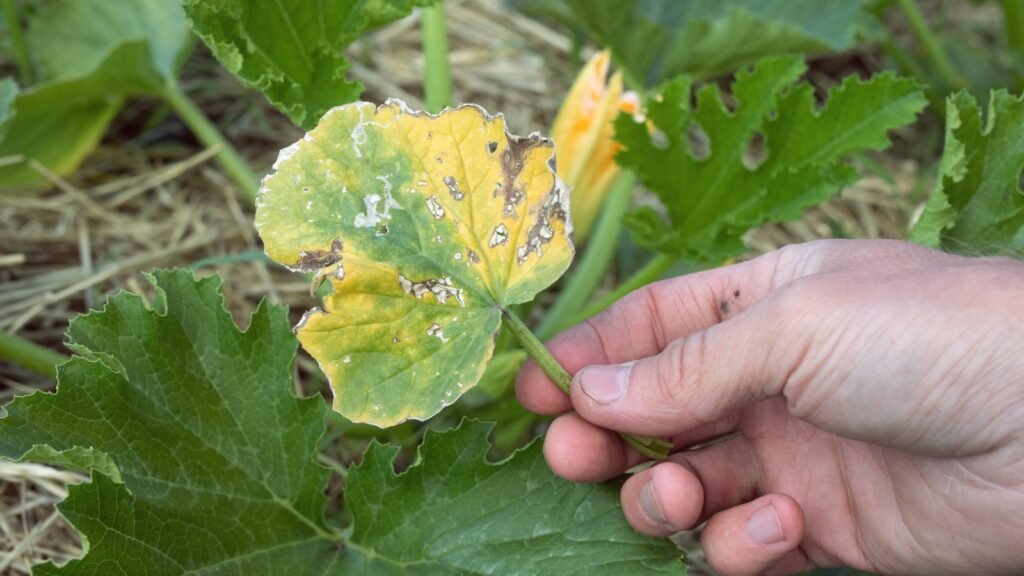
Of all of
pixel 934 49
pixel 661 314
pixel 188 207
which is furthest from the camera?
pixel 934 49

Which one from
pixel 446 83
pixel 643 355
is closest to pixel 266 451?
pixel 643 355

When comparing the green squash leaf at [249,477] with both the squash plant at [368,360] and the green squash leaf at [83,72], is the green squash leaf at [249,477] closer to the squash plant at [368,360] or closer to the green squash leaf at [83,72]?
the squash plant at [368,360]

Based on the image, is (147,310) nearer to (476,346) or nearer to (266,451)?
(266,451)

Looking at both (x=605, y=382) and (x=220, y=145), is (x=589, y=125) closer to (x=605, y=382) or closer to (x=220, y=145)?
(x=220, y=145)

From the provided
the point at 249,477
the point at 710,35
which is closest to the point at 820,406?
the point at 249,477

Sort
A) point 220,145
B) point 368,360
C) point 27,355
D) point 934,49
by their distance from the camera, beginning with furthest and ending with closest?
point 934,49, point 220,145, point 27,355, point 368,360

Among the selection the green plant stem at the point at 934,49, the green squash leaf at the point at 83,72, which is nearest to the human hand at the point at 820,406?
the green squash leaf at the point at 83,72

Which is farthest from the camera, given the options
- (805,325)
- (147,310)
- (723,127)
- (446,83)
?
(446,83)
